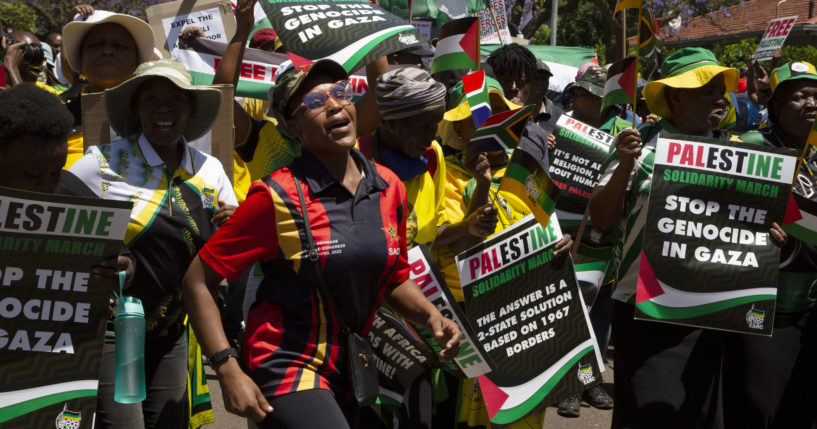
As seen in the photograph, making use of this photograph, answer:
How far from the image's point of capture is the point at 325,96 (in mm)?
3268

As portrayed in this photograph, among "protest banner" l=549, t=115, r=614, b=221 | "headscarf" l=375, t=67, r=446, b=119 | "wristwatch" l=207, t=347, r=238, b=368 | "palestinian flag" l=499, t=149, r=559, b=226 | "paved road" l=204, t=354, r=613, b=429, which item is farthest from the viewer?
"protest banner" l=549, t=115, r=614, b=221

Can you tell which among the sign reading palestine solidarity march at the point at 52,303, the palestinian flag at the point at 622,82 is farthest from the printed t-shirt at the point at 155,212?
the palestinian flag at the point at 622,82

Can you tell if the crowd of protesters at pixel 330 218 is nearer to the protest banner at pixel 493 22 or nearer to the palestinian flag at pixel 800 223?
the palestinian flag at pixel 800 223

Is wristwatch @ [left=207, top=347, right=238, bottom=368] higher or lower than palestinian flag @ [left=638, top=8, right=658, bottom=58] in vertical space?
lower

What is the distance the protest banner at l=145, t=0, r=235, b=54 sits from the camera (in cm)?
648

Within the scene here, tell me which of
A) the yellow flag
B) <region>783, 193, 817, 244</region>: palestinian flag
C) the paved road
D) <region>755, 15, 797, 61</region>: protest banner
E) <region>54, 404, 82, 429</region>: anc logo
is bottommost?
the paved road

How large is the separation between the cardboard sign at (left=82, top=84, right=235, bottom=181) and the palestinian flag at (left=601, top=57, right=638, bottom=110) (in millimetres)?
1929

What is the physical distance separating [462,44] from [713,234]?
1719 millimetres

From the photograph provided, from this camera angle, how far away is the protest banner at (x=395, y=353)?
4129mm

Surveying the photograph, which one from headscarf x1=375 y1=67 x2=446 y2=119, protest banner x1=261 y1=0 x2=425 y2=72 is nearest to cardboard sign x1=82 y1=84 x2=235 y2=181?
protest banner x1=261 y1=0 x2=425 y2=72

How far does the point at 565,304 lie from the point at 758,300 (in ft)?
2.95

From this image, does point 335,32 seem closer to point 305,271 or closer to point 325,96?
point 325,96

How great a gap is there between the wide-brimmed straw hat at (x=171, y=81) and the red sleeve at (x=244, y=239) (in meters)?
1.07

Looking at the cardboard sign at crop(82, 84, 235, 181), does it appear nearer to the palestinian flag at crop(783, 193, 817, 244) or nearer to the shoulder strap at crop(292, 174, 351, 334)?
the shoulder strap at crop(292, 174, 351, 334)
